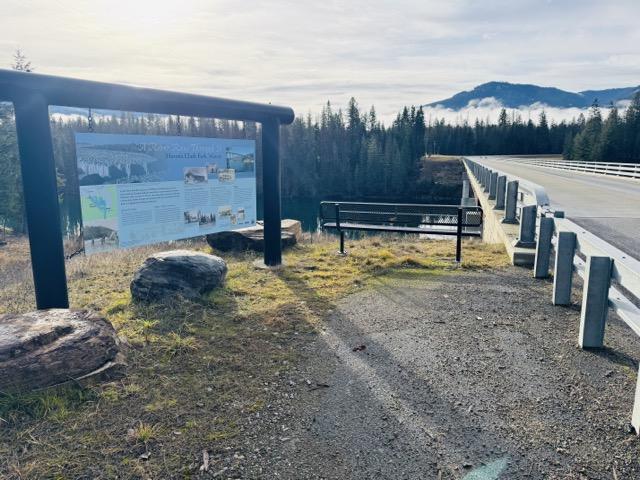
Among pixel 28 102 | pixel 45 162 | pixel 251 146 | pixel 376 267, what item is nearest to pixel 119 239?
pixel 45 162

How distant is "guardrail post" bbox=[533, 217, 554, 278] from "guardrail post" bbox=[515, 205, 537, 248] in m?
1.03

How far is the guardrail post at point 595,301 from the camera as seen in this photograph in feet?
13.9

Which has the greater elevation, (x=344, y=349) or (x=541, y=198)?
(x=541, y=198)

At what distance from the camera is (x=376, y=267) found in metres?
7.86

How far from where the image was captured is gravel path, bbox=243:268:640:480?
2893 millimetres

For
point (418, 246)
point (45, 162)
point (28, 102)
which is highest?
point (28, 102)

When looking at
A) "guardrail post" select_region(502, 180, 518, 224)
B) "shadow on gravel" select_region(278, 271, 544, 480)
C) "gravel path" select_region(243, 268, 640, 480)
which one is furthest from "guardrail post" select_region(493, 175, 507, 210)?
"shadow on gravel" select_region(278, 271, 544, 480)

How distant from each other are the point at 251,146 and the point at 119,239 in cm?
289

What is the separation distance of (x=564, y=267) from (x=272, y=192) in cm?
468

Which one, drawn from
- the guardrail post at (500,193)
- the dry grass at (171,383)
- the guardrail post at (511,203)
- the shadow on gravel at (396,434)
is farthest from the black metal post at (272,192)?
the guardrail post at (500,193)

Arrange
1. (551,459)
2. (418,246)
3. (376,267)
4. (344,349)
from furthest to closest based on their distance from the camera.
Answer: (418,246), (376,267), (344,349), (551,459)

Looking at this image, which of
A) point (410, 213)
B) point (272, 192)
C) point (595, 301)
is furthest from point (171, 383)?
point (410, 213)

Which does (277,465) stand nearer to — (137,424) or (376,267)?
(137,424)

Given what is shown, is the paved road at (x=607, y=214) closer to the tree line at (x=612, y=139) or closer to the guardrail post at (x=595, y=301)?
the guardrail post at (x=595, y=301)
